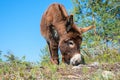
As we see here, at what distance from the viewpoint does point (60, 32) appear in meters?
12.4

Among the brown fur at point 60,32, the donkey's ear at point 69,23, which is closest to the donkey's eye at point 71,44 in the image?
the brown fur at point 60,32

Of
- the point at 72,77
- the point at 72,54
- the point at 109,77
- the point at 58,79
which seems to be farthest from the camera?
the point at 72,54

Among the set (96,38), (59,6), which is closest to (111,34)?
(96,38)

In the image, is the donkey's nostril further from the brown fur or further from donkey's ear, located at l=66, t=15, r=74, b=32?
donkey's ear, located at l=66, t=15, r=74, b=32

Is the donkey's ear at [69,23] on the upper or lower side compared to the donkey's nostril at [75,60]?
upper

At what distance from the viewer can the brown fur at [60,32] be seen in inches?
463

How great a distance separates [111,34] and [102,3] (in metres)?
4.73

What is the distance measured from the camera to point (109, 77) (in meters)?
5.33

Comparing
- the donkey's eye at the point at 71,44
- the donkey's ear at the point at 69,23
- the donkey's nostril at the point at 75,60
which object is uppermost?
the donkey's ear at the point at 69,23

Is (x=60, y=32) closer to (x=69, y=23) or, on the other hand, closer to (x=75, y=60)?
(x=69, y=23)

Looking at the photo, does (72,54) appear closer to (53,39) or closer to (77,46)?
(77,46)

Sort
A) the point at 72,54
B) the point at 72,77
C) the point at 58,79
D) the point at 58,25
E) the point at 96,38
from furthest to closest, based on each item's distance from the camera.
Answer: the point at 96,38 → the point at 58,25 → the point at 72,54 → the point at 72,77 → the point at 58,79

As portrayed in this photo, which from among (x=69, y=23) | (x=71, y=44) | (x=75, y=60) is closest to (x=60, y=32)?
(x=69, y=23)

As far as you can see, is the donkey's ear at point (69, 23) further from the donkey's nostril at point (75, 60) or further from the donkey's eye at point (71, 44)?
the donkey's nostril at point (75, 60)
